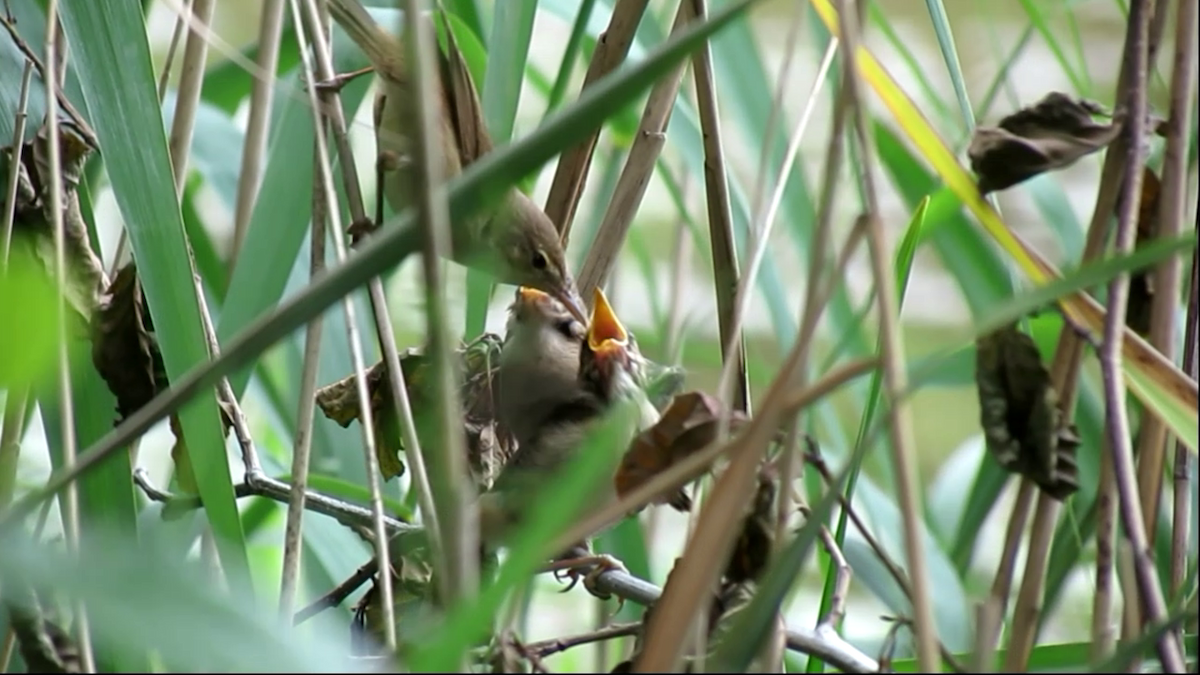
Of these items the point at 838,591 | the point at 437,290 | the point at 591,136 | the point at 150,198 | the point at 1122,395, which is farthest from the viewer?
the point at 591,136

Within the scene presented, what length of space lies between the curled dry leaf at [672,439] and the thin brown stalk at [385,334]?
0.08 m

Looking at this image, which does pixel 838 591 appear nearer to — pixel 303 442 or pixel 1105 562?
pixel 1105 562

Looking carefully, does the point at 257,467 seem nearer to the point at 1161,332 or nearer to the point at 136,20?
the point at 136,20

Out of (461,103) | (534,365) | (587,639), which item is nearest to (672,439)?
(587,639)

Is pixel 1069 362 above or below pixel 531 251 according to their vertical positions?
below

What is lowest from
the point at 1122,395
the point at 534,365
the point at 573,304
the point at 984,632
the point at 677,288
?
the point at 984,632

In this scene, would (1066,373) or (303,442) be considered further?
(303,442)

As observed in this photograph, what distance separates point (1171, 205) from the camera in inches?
24.0

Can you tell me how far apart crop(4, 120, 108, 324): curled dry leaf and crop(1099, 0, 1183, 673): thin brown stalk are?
0.50 m

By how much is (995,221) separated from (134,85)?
1.46 feet

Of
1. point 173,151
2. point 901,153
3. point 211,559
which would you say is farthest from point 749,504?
point 901,153

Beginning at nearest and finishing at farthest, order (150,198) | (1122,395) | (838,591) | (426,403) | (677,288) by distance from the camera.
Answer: (1122,395) < (838,591) < (150,198) < (426,403) < (677,288)

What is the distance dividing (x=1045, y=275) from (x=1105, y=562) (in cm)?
12

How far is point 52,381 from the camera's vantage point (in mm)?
695
